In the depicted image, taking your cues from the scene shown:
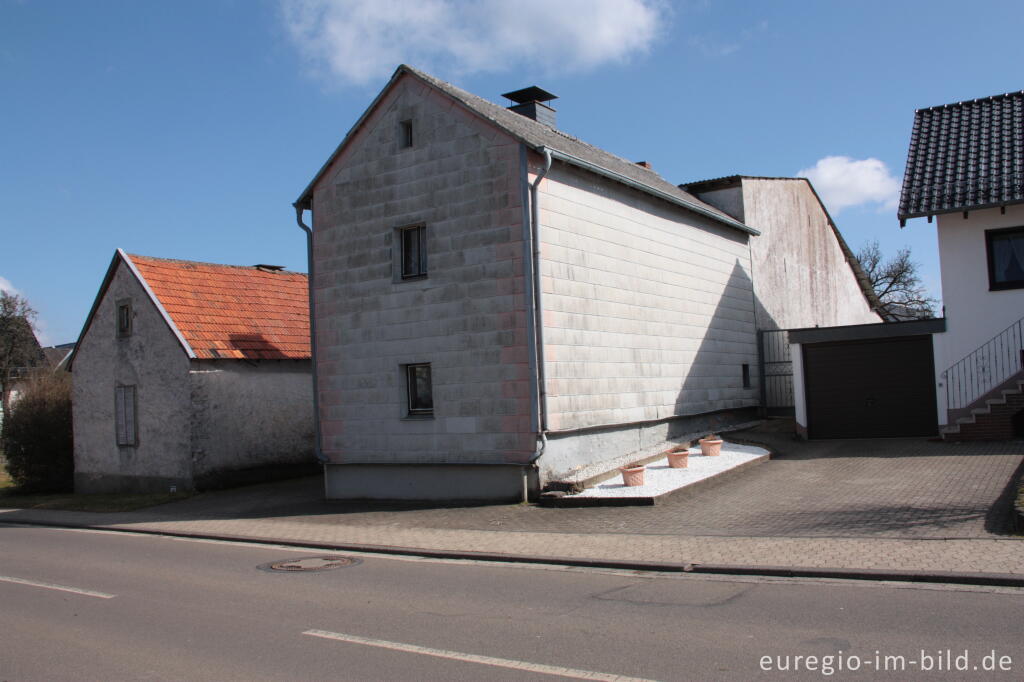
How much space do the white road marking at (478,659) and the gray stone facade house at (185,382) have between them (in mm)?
15070

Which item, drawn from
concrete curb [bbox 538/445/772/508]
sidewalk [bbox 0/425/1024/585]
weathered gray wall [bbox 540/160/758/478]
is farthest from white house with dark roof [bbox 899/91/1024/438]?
concrete curb [bbox 538/445/772/508]

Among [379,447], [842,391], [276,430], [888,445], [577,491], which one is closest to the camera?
[577,491]

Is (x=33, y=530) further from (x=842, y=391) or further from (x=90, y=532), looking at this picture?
(x=842, y=391)

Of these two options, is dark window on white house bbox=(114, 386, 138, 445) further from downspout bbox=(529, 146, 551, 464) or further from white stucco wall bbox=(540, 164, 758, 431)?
white stucco wall bbox=(540, 164, 758, 431)

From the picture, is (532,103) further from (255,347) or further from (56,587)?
(56,587)

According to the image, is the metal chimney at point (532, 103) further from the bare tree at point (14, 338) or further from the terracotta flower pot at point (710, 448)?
the bare tree at point (14, 338)

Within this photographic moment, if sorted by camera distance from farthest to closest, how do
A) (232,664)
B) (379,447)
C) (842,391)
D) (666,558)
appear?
1. (842,391)
2. (379,447)
3. (666,558)
4. (232,664)

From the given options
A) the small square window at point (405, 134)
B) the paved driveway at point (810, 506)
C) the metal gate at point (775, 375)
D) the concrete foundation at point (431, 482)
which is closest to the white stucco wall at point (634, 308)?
the metal gate at point (775, 375)

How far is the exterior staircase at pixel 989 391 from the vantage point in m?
17.2

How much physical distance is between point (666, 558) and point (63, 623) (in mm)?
6265

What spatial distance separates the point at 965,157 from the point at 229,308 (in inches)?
752

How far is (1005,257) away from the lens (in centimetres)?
1819

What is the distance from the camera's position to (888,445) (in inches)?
726

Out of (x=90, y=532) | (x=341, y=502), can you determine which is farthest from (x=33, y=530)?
(x=341, y=502)
